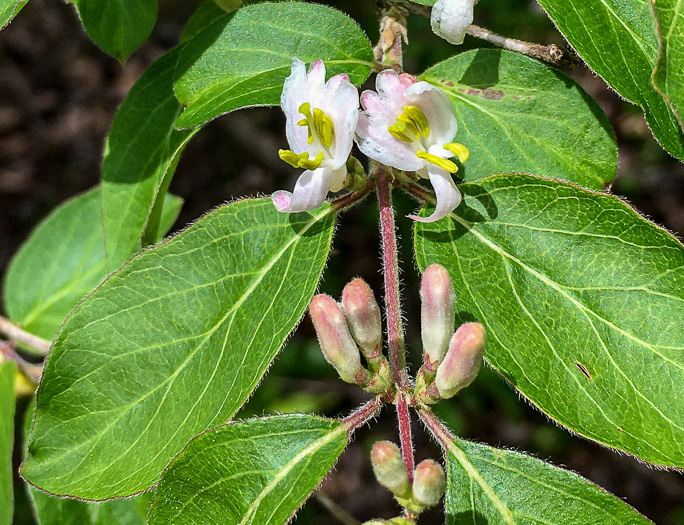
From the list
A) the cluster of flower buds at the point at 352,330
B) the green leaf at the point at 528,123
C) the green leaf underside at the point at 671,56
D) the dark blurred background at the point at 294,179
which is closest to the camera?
the green leaf underside at the point at 671,56

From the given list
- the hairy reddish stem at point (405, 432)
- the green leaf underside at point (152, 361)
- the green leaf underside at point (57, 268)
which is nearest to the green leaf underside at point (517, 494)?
the hairy reddish stem at point (405, 432)

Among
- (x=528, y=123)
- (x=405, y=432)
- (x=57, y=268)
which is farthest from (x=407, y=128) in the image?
(x=57, y=268)

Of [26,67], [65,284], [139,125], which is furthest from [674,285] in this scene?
[26,67]

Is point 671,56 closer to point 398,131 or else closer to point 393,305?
point 398,131

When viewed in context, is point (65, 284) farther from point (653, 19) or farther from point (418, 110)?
point (653, 19)

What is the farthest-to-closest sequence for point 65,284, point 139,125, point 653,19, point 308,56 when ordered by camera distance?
point 65,284
point 139,125
point 308,56
point 653,19

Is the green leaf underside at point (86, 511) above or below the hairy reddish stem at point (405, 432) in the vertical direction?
below

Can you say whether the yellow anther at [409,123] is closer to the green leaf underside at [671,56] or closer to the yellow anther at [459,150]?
the yellow anther at [459,150]
